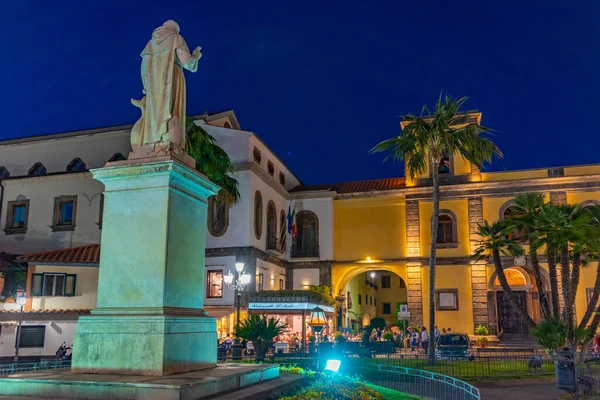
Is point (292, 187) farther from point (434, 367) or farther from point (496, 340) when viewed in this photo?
point (434, 367)

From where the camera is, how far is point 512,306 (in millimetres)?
38156

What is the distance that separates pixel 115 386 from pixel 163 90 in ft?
15.5

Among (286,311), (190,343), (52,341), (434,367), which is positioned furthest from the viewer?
(286,311)

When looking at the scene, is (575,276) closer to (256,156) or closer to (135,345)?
(135,345)

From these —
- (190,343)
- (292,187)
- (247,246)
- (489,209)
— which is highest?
(292,187)

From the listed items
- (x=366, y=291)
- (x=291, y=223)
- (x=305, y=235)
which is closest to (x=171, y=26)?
(x=291, y=223)

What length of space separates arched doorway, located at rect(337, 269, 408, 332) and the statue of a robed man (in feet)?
113

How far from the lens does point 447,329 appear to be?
3784 centimetres

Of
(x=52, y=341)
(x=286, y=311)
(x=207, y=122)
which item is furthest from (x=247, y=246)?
(x=52, y=341)

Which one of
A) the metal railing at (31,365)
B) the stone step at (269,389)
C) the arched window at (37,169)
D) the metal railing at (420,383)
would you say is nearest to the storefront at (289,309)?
the metal railing at (420,383)

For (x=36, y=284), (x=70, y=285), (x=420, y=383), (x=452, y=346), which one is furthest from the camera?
(x=70, y=285)

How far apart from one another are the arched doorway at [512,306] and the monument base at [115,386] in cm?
3329

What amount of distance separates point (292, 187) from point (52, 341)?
2271 centimetres

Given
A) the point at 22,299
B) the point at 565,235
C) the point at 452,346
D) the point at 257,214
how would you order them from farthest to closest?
the point at 257,214, the point at 452,346, the point at 22,299, the point at 565,235
